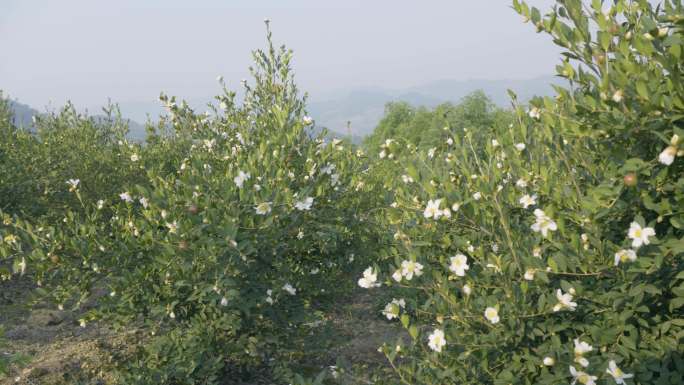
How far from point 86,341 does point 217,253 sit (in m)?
3.67

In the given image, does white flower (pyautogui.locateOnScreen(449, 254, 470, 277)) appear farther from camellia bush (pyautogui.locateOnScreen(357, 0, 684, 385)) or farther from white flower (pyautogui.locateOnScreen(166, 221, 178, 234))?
white flower (pyautogui.locateOnScreen(166, 221, 178, 234))

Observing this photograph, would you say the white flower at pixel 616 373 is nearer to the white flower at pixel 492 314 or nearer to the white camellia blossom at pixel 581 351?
the white camellia blossom at pixel 581 351

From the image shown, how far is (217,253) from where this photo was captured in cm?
377

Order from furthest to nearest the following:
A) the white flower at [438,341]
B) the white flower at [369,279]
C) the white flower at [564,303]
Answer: the white flower at [369,279]
the white flower at [438,341]
the white flower at [564,303]

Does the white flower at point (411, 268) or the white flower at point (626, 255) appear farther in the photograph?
the white flower at point (411, 268)

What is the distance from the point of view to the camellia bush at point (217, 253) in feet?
12.5

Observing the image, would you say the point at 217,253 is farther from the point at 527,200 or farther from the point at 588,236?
the point at 588,236

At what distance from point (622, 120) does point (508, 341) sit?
1.31 metres

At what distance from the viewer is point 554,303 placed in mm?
2557

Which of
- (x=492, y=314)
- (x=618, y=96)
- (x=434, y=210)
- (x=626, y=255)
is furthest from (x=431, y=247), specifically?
(x=618, y=96)

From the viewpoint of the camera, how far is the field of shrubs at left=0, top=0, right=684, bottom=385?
2.32 m

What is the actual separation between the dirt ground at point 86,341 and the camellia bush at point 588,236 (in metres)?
1.98

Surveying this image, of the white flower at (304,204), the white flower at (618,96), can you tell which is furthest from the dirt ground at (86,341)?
the white flower at (618,96)

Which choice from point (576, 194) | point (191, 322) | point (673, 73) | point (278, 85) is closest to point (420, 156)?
point (576, 194)
